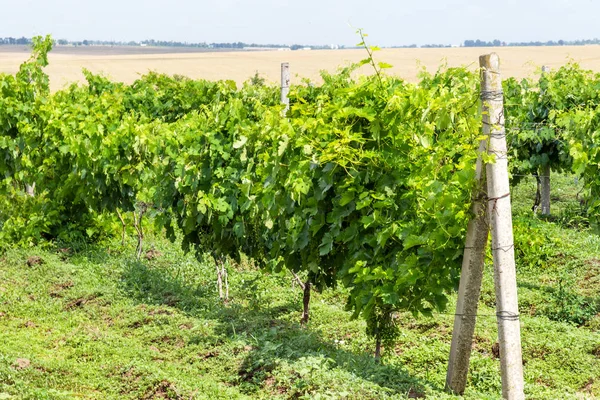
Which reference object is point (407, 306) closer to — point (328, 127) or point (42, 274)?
point (328, 127)

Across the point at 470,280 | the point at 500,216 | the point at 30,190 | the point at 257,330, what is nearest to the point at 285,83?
the point at 257,330

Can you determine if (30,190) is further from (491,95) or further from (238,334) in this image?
(491,95)

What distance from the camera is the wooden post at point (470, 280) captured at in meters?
5.16

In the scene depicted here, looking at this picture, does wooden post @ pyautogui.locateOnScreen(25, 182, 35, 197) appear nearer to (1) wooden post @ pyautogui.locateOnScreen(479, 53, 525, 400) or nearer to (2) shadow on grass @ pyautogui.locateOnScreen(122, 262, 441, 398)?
(2) shadow on grass @ pyautogui.locateOnScreen(122, 262, 441, 398)

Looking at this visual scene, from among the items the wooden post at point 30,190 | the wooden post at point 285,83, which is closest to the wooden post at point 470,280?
the wooden post at point 285,83

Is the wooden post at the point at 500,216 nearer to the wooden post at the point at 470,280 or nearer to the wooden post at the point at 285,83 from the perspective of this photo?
the wooden post at the point at 470,280

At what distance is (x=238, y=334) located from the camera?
708cm

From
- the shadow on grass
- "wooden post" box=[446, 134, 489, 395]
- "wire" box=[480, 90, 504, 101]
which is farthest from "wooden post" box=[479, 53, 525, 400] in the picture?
the shadow on grass

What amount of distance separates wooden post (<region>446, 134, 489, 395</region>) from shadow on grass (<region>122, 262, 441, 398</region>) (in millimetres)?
366

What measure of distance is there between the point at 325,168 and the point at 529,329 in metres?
3.27

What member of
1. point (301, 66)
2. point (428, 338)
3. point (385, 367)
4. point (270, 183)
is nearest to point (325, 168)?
point (270, 183)

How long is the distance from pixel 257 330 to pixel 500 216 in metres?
3.00

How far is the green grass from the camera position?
5.80m

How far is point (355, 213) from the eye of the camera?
646 cm
